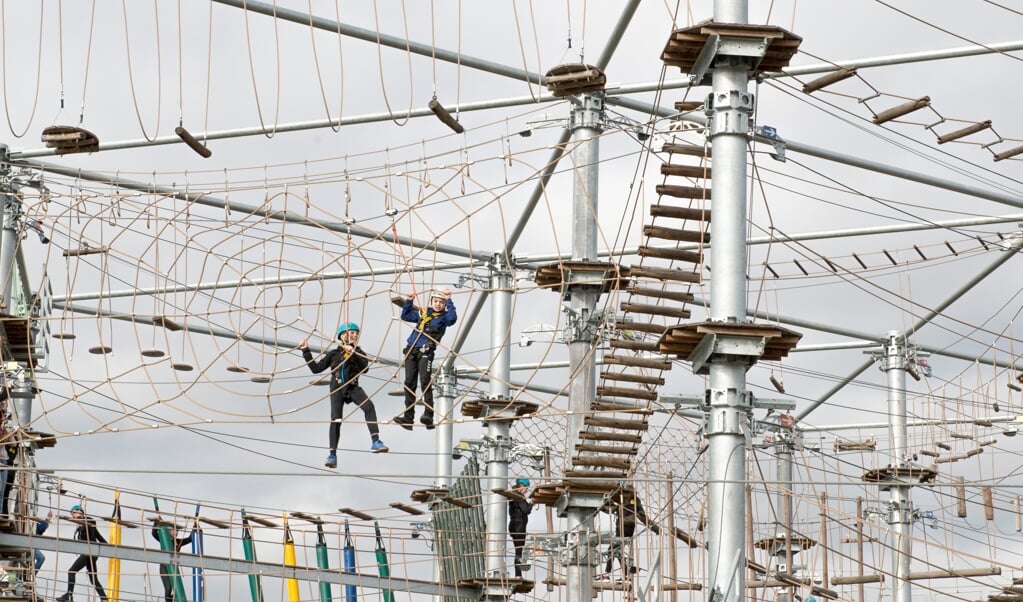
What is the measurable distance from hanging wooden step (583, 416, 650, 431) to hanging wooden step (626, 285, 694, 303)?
1.94 meters

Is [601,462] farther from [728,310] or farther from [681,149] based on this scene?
[728,310]

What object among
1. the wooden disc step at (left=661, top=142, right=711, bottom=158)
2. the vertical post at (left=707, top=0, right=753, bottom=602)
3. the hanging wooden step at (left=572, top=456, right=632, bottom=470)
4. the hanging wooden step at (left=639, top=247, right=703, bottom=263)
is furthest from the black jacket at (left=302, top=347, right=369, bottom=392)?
the vertical post at (left=707, top=0, right=753, bottom=602)

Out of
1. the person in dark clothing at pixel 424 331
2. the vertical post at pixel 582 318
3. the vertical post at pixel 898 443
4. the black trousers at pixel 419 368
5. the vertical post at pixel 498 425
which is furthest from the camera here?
the vertical post at pixel 898 443

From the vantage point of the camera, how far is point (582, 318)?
22562mm

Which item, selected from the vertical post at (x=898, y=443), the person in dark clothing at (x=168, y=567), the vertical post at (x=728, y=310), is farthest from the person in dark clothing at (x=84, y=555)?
the vertical post at (x=898, y=443)

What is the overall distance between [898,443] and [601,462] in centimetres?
993

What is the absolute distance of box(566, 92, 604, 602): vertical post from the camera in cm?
2219

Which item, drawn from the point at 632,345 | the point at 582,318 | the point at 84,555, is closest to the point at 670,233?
the point at 632,345

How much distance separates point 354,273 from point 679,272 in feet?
35.9

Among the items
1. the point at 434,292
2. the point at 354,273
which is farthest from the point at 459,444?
the point at 434,292

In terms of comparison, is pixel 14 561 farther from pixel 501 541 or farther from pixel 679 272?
pixel 679 272

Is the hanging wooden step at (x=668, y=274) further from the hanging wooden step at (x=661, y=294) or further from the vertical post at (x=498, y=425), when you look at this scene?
the vertical post at (x=498, y=425)

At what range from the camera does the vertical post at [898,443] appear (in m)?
30.1

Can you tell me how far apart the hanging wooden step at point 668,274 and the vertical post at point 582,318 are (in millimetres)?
2102
